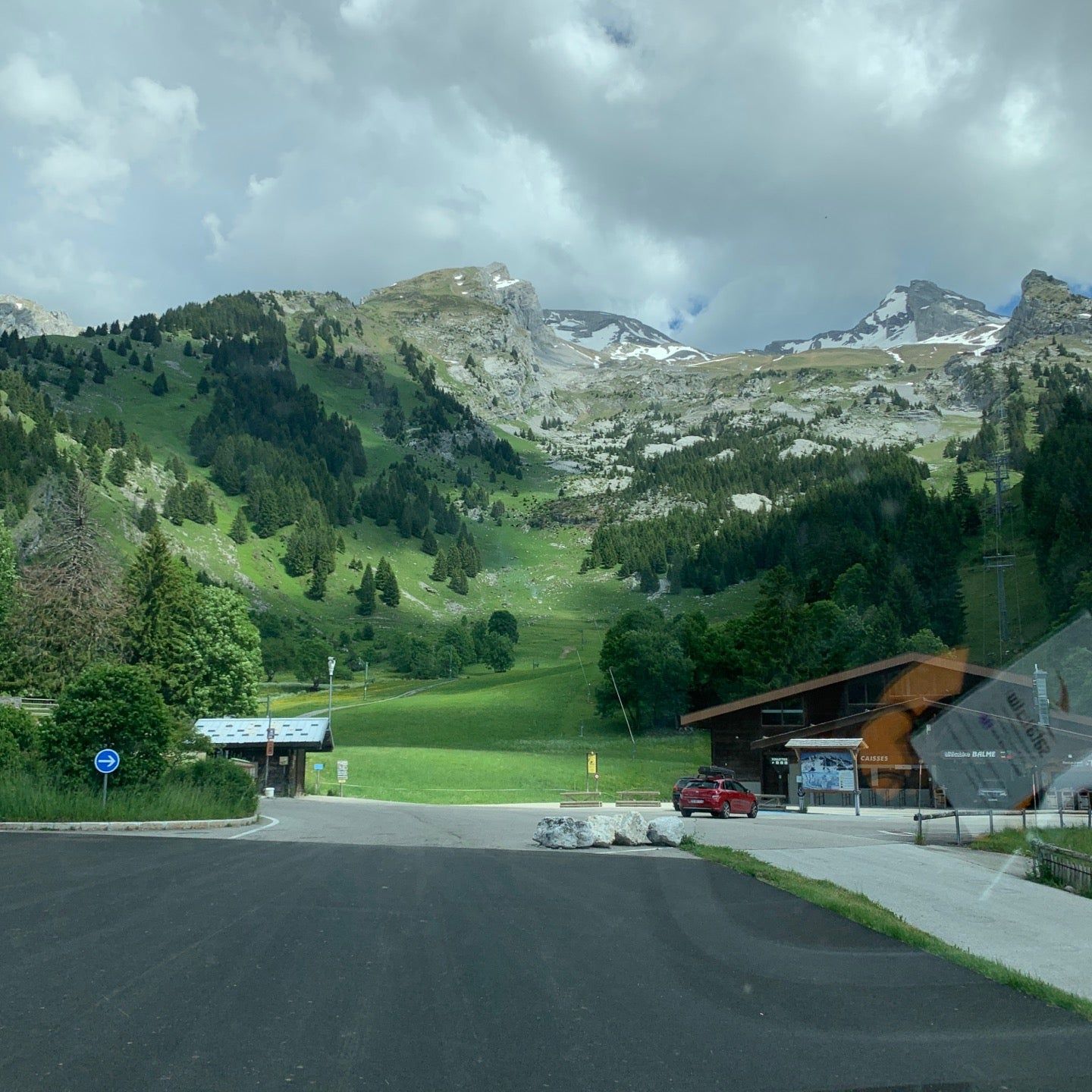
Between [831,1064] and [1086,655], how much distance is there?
55.4 m

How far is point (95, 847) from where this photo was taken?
732 inches

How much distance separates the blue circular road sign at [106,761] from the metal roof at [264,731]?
93.4 feet

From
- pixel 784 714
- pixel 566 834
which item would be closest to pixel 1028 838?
pixel 566 834

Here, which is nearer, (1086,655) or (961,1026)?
(961,1026)

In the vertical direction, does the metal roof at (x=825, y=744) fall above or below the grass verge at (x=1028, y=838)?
above

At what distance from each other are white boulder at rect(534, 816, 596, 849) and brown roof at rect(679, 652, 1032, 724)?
29383mm

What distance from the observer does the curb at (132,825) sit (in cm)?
2280

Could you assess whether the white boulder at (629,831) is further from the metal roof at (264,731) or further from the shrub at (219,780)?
the metal roof at (264,731)

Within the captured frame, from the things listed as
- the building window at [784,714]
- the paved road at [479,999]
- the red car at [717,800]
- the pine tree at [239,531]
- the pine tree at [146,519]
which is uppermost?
the pine tree at [239,531]

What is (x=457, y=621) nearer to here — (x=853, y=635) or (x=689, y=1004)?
(x=853, y=635)

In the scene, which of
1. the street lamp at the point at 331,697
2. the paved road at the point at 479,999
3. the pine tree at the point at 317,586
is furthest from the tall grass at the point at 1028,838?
the pine tree at the point at 317,586

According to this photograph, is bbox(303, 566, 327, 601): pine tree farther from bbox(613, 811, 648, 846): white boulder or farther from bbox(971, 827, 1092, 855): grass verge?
bbox(971, 827, 1092, 855): grass verge

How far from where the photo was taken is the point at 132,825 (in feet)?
78.9

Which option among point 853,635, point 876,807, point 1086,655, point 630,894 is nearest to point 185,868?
point 630,894
